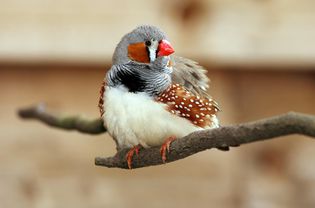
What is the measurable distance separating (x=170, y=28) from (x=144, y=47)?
2.09 ft

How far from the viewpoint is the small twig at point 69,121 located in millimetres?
952

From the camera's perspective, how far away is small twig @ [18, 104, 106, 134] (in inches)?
37.5

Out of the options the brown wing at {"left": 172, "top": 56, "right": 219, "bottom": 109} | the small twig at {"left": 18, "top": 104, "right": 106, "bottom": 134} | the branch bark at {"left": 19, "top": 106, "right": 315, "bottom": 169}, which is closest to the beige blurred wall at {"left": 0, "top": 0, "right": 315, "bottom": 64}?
the small twig at {"left": 18, "top": 104, "right": 106, "bottom": 134}

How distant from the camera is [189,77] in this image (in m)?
0.90

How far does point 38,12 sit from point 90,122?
1.93 ft

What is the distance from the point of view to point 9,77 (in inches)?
60.4

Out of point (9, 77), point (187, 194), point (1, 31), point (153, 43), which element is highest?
point (153, 43)

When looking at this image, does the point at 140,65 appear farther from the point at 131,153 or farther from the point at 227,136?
the point at 227,136

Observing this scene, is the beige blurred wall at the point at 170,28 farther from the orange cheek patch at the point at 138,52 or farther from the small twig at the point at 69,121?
the orange cheek patch at the point at 138,52

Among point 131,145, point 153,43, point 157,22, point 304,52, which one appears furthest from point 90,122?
point 304,52

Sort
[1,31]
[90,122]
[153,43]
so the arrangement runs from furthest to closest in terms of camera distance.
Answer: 1. [1,31]
2. [90,122]
3. [153,43]

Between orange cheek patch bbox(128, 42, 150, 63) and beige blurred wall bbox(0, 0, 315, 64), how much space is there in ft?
1.99

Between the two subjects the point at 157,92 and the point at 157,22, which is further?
the point at 157,22

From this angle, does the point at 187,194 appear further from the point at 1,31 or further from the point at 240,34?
the point at 1,31
